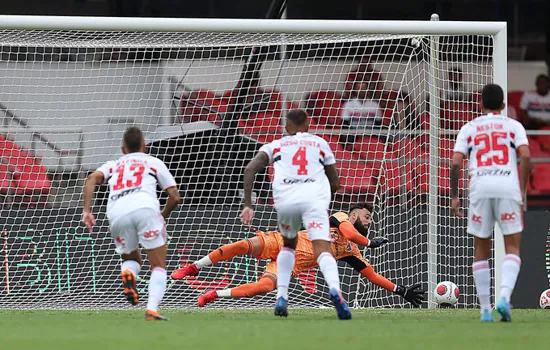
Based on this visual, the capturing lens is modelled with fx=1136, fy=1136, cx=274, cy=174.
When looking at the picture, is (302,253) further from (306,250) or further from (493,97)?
(493,97)

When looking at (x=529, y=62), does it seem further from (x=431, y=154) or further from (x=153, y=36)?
(x=153, y=36)

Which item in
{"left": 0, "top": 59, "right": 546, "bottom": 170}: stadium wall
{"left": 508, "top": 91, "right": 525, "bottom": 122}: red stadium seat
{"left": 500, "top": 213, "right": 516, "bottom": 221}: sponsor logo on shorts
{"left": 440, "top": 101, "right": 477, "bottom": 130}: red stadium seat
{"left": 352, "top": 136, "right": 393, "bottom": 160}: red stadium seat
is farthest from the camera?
{"left": 508, "top": 91, "right": 525, "bottom": 122}: red stadium seat

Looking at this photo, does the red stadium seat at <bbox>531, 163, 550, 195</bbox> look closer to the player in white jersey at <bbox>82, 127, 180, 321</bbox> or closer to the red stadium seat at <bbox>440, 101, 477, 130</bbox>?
the red stadium seat at <bbox>440, 101, 477, 130</bbox>

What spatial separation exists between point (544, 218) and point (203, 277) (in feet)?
13.1

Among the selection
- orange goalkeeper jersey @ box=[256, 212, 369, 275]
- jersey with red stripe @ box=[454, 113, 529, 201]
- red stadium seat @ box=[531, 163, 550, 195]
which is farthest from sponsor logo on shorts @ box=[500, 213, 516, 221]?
red stadium seat @ box=[531, 163, 550, 195]

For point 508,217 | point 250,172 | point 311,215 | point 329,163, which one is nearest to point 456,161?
point 508,217

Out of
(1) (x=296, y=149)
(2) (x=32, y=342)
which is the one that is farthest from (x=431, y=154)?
(2) (x=32, y=342)

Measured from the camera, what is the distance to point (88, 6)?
59.4 ft

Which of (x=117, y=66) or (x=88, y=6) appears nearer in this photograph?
(x=117, y=66)

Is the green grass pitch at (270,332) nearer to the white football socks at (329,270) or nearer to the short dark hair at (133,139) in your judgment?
the white football socks at (329,270)

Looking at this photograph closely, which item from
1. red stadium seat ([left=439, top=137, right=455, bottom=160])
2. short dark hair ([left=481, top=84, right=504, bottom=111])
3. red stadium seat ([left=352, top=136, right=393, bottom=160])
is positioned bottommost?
short dark hair ([left=481, top=84, right=504, bottom=111])

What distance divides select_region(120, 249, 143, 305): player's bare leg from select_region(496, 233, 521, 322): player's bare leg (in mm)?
2732

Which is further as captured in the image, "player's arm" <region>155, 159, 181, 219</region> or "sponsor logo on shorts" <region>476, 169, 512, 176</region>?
"player's arm" <region>155, 159, 181, 219</region>

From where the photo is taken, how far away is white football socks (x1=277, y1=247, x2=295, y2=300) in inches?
369
